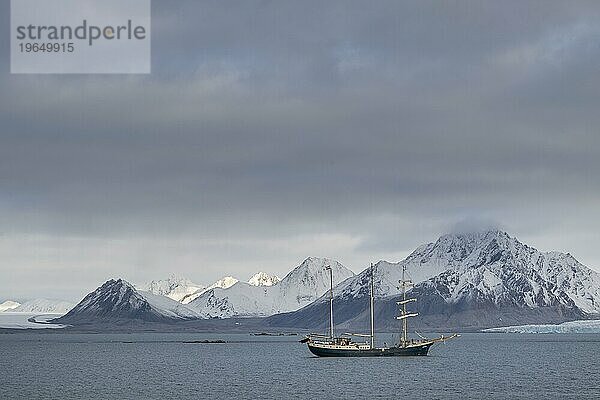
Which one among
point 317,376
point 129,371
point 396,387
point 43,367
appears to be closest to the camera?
point 396,387

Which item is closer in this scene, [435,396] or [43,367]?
[435,396]

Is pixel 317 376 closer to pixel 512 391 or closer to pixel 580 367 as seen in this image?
pixel 512 391

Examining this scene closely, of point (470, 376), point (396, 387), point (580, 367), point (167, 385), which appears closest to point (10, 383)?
point (167, 385)

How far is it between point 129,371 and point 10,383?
2888 cm

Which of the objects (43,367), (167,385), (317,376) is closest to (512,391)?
(317,376)

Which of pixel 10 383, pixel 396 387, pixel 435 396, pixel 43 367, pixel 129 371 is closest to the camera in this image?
pixel 435 396

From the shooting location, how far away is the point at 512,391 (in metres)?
129

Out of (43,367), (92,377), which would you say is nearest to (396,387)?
(92,377)

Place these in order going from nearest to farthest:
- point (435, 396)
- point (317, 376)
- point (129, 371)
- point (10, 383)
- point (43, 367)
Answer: point (435, 396) < point (10, 383) < point (317, 376) < point (129, 371) < point (43, 367)

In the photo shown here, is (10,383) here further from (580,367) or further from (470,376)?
(580,367)

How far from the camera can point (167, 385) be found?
463 ft

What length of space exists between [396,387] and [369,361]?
65.4 m

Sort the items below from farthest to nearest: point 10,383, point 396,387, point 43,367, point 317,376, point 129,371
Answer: point 43,367 → point 129,371 → point 317,376 → point 10,383 → point 396,387

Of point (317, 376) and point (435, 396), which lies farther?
point (317, 376)
